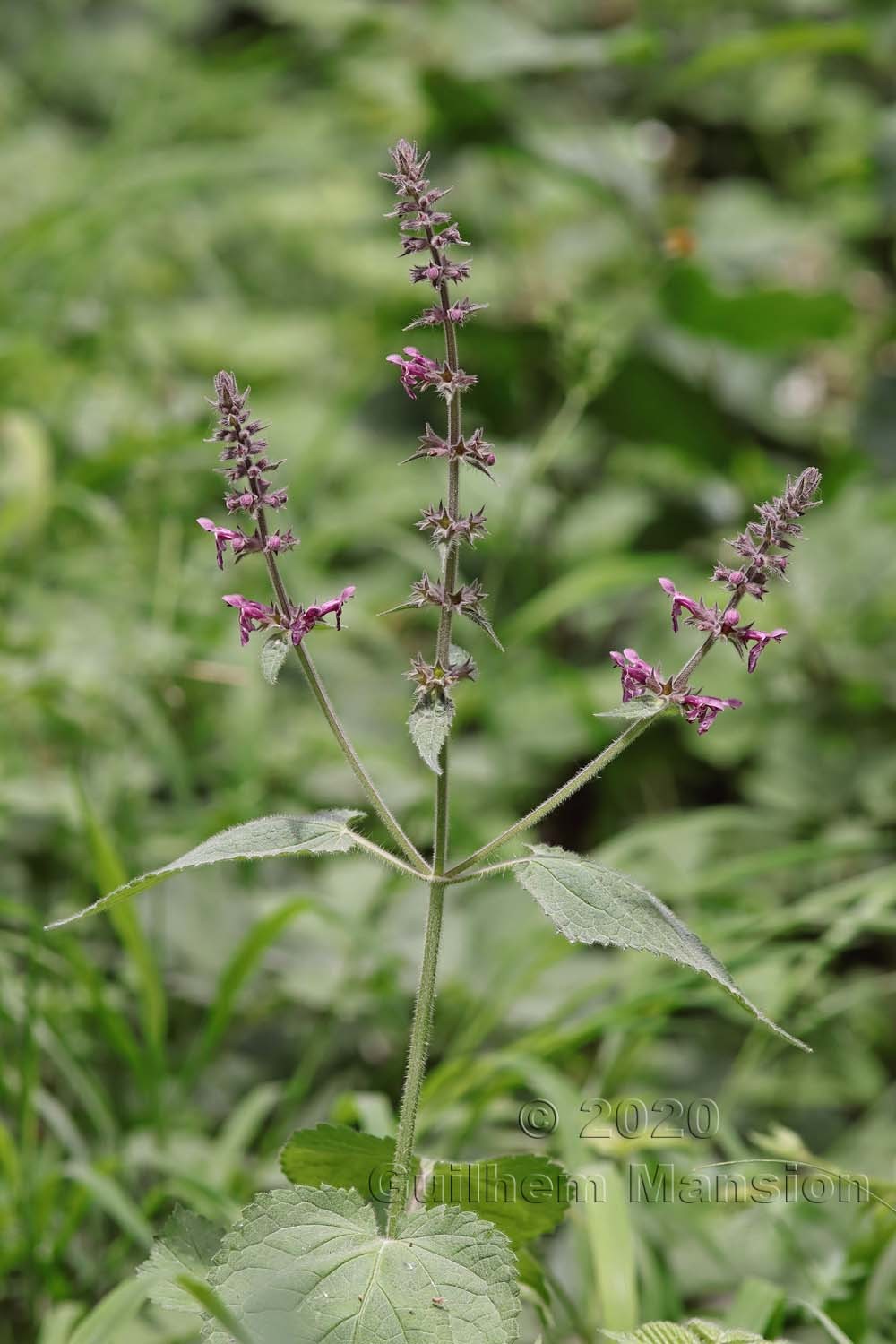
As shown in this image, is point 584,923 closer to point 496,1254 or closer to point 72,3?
point 496,1254

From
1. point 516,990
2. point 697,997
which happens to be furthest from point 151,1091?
point 697,997

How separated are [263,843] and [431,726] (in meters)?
0.20

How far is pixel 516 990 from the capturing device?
89.7 inches

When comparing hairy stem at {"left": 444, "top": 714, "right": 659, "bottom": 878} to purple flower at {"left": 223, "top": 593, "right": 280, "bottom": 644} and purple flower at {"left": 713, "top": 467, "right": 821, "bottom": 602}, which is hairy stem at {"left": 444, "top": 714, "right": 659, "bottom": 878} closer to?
purple flower at {"left": 713, "top": 467, "right": 821, "bottom": 602}

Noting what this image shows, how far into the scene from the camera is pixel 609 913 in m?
1.20

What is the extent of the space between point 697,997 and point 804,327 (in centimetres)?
220

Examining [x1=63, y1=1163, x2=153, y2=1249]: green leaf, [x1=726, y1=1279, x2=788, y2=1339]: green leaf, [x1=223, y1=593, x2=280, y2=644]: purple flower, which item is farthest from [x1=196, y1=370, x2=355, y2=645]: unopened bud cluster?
[x1=726, y1=1279, x2=788, y2=1339]: green leaf

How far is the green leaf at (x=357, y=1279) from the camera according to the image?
1.16 metres

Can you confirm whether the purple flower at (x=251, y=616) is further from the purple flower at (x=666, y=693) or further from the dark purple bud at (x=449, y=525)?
the purple flower at (x=666, y=693)

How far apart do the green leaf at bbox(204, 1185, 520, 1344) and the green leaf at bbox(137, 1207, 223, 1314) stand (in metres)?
0.11

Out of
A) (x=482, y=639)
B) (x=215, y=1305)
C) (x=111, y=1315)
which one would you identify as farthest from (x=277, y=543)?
(x=482, y=639)

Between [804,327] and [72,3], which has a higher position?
[72,3]

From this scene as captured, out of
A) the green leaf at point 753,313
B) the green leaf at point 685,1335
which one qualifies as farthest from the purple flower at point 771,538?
the green leaf at point 753,313

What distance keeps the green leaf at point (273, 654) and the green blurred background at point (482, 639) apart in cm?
84
